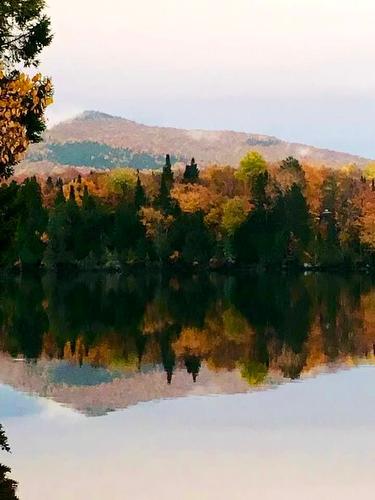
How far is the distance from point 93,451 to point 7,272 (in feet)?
389

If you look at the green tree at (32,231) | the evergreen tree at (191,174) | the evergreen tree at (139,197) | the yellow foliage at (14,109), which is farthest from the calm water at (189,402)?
the evergreen tree at (191,174)

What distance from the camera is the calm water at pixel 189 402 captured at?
22.0m

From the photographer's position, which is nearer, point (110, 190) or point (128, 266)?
point (128, 266)

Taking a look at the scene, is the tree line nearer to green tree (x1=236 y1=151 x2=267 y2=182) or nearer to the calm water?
green tree (x1=236 y1=151 x2=267 y2=182)

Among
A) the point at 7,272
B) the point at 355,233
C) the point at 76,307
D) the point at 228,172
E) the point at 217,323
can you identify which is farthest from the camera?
the point at 228,172

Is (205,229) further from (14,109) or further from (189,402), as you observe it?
(14,109)

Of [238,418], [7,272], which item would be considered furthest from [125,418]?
[7,272]

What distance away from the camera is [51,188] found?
566 feet

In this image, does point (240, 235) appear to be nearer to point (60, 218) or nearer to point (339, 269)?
point (339, 269)

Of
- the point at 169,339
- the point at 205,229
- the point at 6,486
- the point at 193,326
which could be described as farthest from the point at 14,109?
the point at 205,229

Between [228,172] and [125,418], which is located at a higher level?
[228,172]

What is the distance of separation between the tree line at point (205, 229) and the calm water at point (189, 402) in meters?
71.1

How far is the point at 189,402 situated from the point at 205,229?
387ft

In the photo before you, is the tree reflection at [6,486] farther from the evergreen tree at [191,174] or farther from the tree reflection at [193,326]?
the evergreen tree at [191,174]
